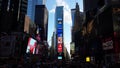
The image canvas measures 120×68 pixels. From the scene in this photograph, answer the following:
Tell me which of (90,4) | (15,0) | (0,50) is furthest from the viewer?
(90,4)

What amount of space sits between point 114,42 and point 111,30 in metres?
4.41

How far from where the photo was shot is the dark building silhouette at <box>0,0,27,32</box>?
11662 centimetres

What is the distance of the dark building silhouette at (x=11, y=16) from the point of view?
116625 millimetres

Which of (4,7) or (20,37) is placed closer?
(20,37)

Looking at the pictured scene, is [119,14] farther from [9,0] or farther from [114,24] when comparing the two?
[9,0]

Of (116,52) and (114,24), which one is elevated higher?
(114,24)

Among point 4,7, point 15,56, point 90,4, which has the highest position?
point 90,4

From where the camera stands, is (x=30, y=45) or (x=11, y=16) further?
(x=11, y=16)

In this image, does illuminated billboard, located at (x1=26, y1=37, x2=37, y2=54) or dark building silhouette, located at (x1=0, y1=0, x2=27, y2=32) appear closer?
illuminated billboard, located at (x1=26, y1=37, x2=37, y2=54)

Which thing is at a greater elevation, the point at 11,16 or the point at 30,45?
the point at 11,16

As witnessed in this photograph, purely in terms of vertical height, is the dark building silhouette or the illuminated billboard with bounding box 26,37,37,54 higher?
the dark building silhouette

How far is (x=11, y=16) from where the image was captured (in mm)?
122625

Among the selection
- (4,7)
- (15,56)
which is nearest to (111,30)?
(15,56)

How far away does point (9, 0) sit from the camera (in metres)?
129
